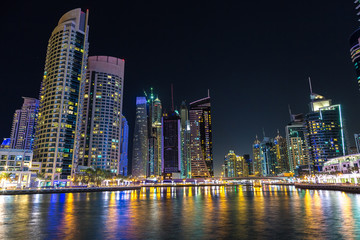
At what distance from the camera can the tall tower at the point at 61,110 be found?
17738cm

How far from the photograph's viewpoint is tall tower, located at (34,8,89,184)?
17738 cm

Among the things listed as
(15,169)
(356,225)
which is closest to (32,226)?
(356,225)

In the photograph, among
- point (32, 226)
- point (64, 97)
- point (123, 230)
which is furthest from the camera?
point (64, 97)

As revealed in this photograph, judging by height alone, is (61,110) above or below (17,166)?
above

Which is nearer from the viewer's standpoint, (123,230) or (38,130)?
(123,230)

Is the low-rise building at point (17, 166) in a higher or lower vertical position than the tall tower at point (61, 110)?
lower

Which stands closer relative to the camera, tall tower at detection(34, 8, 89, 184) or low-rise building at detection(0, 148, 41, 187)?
low-rise building at detection(0, 148, 41, 187)

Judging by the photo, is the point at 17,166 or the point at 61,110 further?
the point at 61,110

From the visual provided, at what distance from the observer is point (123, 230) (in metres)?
30.2

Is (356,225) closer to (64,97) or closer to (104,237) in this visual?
(104,237)

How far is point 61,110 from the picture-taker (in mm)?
182125

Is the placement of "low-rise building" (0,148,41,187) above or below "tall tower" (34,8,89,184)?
below

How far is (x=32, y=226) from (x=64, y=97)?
16751cm

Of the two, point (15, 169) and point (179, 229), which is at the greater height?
point (15, 169)
